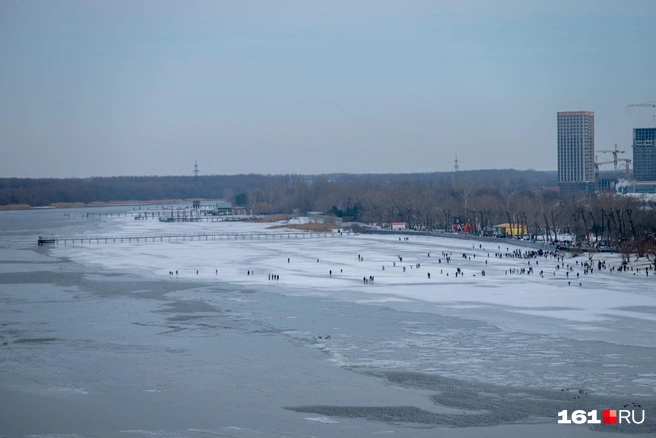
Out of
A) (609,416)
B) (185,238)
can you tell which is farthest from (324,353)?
(185,238)

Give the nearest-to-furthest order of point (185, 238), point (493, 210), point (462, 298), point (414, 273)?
point (462, 298) → point (414, 273) → point (185, 238) → point (493, 210)

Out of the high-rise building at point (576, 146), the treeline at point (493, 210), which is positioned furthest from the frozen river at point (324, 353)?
the high-rise building at point (576, 146)

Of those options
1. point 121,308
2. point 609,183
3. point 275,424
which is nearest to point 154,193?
point 609,183

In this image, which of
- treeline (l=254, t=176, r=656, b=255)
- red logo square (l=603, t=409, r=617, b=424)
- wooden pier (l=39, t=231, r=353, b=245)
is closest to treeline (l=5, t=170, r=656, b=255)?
treeline (l=254, t=176, r=656, b=255)

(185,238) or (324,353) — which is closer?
(324,353)

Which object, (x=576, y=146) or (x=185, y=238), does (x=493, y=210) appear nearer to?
(x=185, y=238)

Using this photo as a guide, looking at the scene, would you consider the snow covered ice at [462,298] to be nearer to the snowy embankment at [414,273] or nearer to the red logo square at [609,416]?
the snowy embankment at [414,273]

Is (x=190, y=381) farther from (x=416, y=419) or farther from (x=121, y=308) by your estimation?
(x=121, y=308)

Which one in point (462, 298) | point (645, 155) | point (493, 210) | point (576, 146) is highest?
point (576, 146)
